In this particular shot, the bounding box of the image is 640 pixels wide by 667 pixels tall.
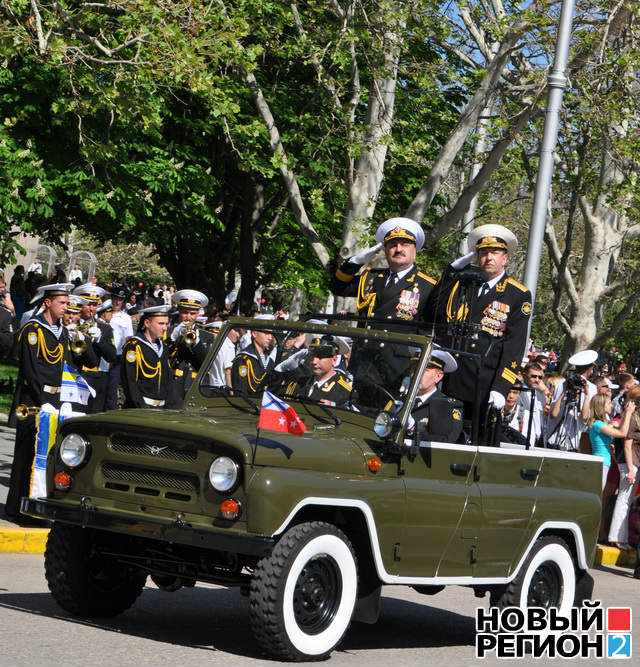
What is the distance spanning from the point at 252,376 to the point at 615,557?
8107mm

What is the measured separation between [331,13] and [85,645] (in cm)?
1538

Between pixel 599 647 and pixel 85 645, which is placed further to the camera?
pixel 599 647

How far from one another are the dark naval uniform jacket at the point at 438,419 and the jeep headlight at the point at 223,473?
1.46m

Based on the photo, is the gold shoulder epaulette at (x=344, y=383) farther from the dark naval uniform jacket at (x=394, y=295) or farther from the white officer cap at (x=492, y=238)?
the white officer cap at (x=492, y=238)

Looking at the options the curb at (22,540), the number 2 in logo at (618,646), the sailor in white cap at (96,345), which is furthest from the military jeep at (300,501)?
the sailor in white cap at (96,345)

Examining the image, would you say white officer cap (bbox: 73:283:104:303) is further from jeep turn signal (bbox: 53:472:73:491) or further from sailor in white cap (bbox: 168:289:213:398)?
jeep turn signal (bbox: 53:472:73:491)

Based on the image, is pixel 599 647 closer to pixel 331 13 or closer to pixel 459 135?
pixel 459 135

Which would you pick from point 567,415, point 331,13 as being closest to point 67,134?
point 331,13

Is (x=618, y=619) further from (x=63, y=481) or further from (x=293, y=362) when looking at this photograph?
(x=63, y=481)

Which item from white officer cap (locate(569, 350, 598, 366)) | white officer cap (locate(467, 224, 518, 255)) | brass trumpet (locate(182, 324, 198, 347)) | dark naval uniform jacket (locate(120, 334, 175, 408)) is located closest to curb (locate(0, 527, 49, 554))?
dark naval uniform jacket (locate(120, 334, 175, 408))

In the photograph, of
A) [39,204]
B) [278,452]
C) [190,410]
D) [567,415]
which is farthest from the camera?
[39,204]

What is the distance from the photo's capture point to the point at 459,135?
64.1 ft

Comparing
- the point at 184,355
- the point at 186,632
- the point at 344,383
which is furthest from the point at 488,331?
the point at 184,355

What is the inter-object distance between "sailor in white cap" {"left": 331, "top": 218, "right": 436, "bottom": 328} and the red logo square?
2.90m
